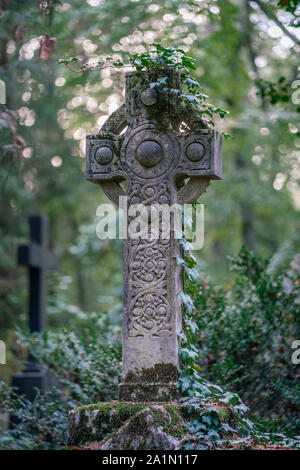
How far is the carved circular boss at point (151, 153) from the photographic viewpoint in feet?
16.0

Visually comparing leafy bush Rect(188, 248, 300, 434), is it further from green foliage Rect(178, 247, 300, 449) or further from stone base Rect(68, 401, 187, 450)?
stone base Rect(68, 401, 187, 450)

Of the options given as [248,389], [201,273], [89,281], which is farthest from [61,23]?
[89,281]

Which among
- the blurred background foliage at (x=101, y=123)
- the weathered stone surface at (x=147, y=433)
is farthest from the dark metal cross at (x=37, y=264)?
the weathered stone surface at (x=147, y=433)

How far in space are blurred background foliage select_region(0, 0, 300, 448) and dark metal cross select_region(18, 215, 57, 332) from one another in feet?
2.63

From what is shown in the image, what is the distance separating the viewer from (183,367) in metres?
4.79

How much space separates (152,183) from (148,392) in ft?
5.05

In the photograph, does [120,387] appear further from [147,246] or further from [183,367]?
[147,246]

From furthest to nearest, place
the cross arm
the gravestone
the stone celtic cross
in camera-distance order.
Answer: the gravestone → the cross arm → the stone celtic cross

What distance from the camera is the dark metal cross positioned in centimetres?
969
